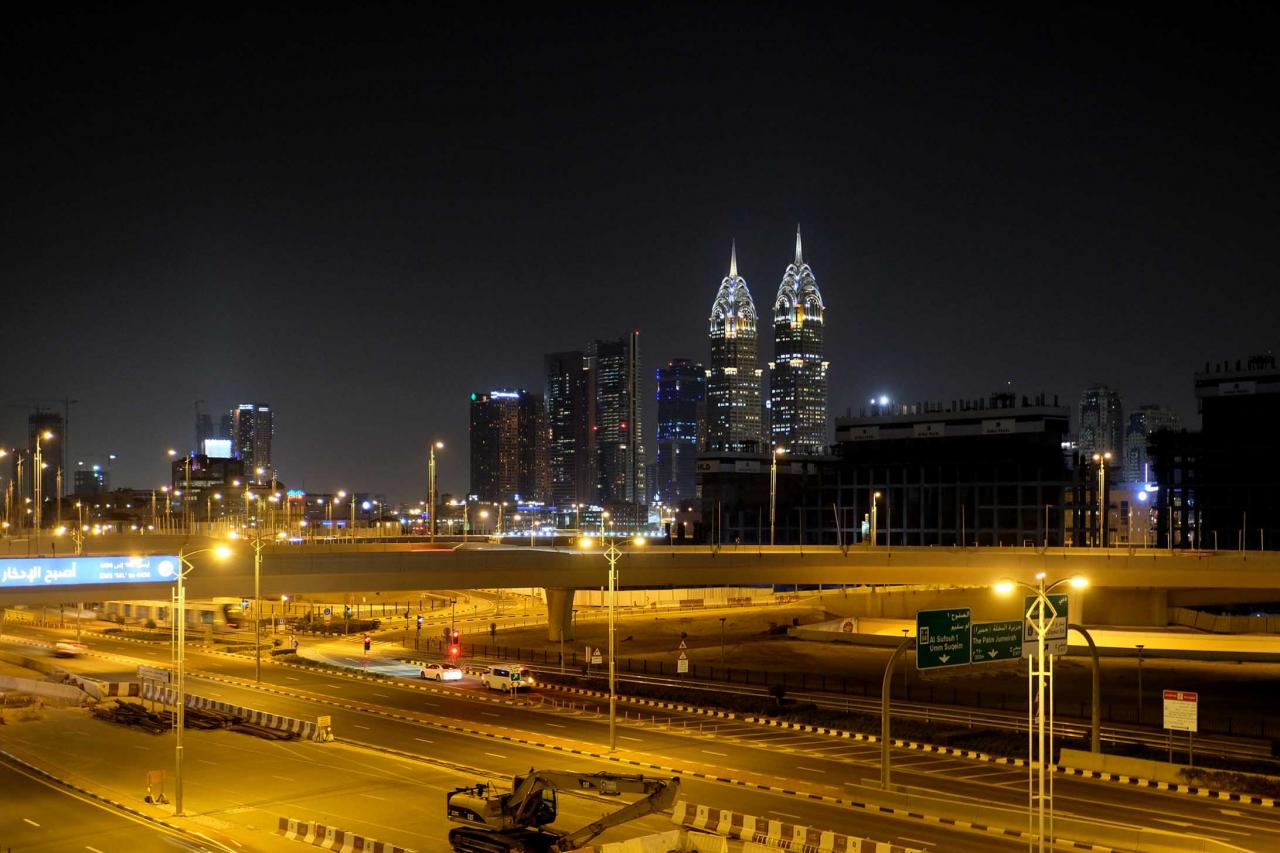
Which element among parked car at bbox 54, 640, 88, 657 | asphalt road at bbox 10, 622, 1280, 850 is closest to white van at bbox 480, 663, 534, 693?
asphalt road at bbox 10, 622, 1280, 850

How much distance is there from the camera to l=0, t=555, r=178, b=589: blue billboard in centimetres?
5828

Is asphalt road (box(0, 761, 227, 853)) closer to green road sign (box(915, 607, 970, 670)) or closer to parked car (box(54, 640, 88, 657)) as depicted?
green road sign (box(915, 607, 970, 670))

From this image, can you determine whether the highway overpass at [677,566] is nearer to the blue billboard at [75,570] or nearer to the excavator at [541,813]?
the blue billboard at [75,570]

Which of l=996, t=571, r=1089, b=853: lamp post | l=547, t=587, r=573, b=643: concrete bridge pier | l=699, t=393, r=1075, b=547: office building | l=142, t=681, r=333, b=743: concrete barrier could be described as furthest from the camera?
l=699, t=393, r=1075, b=547: office building

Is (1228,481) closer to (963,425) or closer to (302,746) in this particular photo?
(963,425)

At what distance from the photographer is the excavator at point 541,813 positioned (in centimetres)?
3266

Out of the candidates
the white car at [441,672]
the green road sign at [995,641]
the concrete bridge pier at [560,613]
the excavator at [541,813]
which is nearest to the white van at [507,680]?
the white car at [441,672]

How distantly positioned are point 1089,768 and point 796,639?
5432 cm

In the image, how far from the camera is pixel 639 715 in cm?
6134

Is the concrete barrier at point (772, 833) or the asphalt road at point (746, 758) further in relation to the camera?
the asphalt road at point (746, 758)

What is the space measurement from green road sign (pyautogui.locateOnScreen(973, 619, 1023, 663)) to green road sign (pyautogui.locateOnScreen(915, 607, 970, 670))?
0.37m

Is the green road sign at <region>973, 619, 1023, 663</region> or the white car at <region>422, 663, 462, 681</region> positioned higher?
the green road sign at <region>973, 619, 1023, 663</region>

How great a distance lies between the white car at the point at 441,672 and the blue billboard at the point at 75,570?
20611 mm

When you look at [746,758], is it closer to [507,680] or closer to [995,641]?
[995,641]
